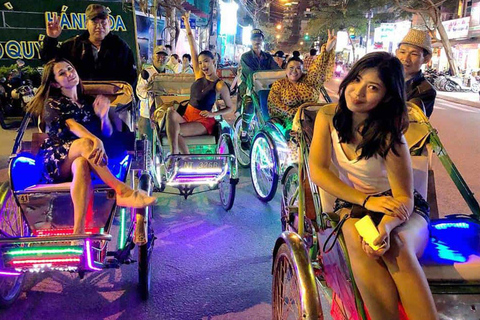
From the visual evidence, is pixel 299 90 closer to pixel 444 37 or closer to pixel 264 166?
pixel 264 166

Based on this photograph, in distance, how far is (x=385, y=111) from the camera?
2311 mm

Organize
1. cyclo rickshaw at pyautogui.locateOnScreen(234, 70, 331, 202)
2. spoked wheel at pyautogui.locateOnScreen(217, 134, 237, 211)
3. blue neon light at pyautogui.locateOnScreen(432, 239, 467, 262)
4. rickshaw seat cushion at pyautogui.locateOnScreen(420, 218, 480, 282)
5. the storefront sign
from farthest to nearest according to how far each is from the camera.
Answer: the storefront sign < cyclo rickshaw at pyautogui.locateOnScreen(234, 70, 331, 202) < spoked wheel at pyautogui.locateOnScreen(217, 134, 237, 211) < blue neon light at pyautogui.locateOnScreen(432, 239, 467, 262) < rickshaw seat cushion at pyautogui.locateOnScreen(420, 218, 480, 282)

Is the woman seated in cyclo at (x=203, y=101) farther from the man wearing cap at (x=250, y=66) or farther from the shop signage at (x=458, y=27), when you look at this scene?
the shop signage at (x=458, y=27)

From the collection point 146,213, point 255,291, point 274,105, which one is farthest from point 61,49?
point 255,291

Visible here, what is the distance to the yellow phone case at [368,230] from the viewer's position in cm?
202

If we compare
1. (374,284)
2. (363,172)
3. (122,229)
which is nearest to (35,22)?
(122,229)

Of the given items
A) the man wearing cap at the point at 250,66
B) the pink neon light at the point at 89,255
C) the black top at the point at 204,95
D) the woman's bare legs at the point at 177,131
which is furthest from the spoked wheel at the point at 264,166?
the pink neon light at the point at 89,255

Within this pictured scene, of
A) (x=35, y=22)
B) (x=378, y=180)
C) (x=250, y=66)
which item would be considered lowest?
(x=378, y=180)

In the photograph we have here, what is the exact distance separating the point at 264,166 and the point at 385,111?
3379 mm

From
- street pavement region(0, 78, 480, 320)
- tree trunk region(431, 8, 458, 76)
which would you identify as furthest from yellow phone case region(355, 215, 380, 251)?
tree trunk region(431, 8, 458, 76)

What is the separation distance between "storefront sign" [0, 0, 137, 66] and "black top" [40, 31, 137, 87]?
24.9 ft

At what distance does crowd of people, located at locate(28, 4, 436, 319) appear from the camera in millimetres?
2053

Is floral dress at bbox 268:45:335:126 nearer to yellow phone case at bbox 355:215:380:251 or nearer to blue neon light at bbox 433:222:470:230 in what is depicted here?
blue neon light at bbox 433:222:470:230

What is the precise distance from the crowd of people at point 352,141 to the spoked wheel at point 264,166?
0.84 metres
